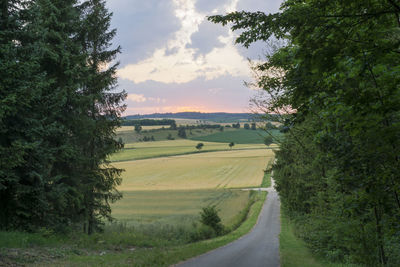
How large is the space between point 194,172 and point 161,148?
1552 inches

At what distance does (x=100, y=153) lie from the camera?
17.5 metres

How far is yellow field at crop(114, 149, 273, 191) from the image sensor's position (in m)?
62.7

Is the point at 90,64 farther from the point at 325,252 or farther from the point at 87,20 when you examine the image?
the point at 325,252

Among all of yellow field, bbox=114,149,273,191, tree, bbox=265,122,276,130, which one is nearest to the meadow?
yellow field, bbox=114,149,273,191

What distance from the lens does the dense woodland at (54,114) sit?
10620 mm

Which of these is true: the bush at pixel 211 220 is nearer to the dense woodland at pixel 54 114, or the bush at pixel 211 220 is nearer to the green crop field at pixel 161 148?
the dense woodland at pixel 54 114

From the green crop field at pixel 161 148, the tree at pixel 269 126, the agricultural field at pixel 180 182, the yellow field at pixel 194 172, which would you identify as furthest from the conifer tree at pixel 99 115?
the green crop field at pixel 161 148

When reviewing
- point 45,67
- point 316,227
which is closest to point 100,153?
point 45,67

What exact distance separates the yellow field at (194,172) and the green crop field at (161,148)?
21.4 ft

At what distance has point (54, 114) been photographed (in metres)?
12.9

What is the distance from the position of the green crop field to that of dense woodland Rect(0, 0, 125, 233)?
77.9m

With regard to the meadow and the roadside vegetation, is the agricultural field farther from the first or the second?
the roadside vegetation

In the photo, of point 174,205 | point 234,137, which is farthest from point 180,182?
point 234,137

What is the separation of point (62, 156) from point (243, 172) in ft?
220
